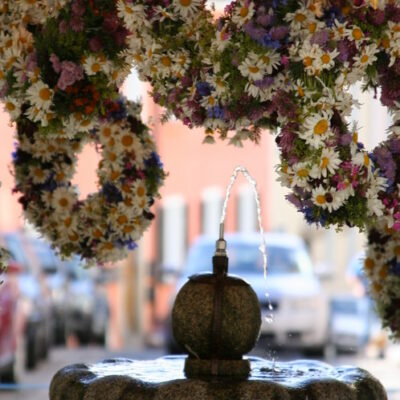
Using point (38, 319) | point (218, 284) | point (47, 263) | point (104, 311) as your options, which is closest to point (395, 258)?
point (218, 284)

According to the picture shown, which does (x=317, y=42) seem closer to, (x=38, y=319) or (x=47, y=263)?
(x=38, y=319)

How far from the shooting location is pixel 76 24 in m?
6.69

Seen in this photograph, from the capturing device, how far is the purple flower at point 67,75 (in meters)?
6.65

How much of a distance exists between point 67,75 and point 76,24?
23 cm

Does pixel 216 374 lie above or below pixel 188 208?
below

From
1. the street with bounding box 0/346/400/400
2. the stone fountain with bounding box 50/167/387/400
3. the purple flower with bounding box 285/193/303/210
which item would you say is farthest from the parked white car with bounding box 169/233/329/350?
the purple flower with bounding box 285/193/303/210

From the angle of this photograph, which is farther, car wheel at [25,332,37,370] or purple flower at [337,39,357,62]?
car wheel at [25,332,37,370]

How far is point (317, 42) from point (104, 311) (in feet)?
60.2

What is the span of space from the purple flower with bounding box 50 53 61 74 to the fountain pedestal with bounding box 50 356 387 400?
4.35ft

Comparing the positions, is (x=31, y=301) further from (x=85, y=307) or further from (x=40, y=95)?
(x=40, y=95)

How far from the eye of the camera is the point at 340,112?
6160mm

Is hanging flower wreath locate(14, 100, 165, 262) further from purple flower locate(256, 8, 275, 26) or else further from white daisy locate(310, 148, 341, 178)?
white daisy locate(310, 148, 341, 178)

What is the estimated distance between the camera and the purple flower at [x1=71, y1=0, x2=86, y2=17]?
22.0 feet

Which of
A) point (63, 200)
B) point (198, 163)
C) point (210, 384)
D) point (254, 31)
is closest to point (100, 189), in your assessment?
point (63, 200)
